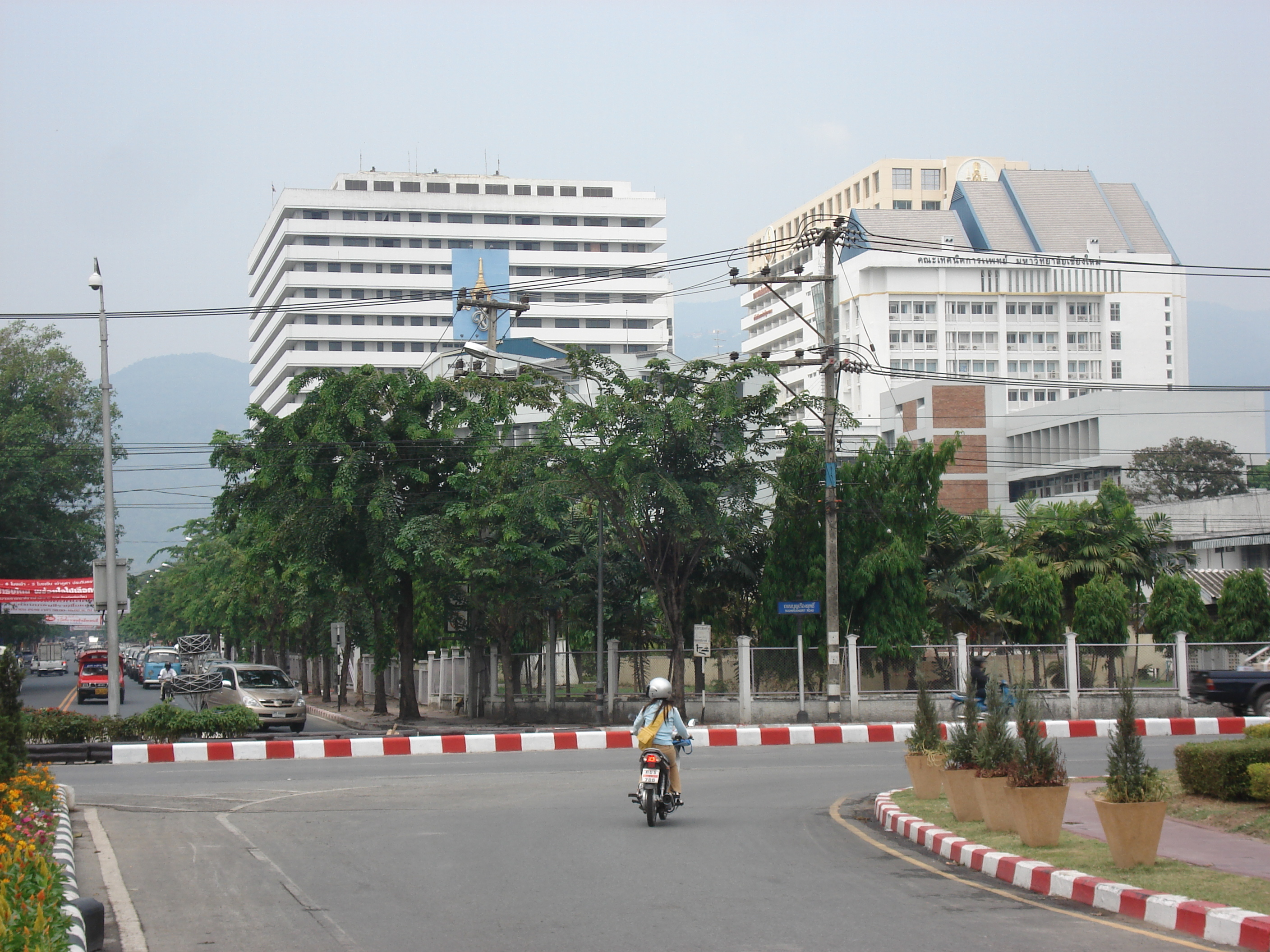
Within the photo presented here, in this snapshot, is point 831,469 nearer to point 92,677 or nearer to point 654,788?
point 654,788

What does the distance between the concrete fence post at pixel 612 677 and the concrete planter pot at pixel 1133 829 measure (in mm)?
25124

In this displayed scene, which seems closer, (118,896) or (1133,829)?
(1133,829)

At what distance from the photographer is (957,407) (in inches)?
3248

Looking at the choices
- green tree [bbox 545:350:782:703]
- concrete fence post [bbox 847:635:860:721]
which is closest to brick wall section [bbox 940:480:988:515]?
concrete fence post [bbox 847:635:860:721]

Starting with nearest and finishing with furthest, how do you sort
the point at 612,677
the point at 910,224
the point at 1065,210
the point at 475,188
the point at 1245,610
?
1. the point at 612,677
2. the point at 1245,610
3. the point at 910,224
4. the point at 1065,210
5. the point at 475,188

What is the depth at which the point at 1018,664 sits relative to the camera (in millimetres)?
32094

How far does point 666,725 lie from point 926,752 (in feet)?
9.49

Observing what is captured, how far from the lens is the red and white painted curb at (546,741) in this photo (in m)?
23.0

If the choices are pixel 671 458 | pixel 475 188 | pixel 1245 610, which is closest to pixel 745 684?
pixel 671 458

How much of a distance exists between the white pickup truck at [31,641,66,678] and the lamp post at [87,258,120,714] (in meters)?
69.2

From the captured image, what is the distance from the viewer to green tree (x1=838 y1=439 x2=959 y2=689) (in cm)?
3278

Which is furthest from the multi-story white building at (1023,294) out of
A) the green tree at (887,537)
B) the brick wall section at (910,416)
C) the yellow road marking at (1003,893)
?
the yellow road marking at (1003,893)

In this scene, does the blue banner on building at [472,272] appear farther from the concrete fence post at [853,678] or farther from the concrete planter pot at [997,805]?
the concrete planter pot at [997,805]

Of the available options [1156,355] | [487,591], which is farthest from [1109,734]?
[1156,355]
